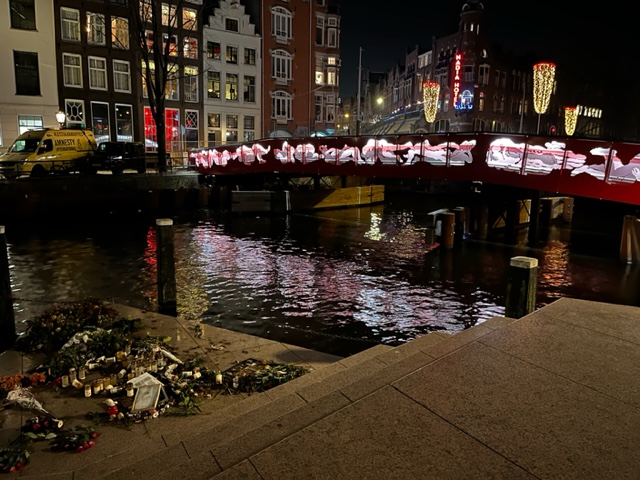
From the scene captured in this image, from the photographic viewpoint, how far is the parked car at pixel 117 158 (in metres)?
33.7

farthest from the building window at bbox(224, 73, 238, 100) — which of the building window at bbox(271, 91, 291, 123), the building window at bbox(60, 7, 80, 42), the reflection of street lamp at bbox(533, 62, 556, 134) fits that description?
the reflection of street lamp at bbox(533, 62, 556, 134)

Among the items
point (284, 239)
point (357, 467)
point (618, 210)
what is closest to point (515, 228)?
point (284, 239)

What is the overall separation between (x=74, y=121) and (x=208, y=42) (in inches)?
650

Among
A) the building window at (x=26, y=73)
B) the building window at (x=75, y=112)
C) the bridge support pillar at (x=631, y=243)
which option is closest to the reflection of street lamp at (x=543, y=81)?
the bridge support pillar at (x=631, y=243)

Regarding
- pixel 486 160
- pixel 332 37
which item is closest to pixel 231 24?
pixel 332 37

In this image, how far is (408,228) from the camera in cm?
3161

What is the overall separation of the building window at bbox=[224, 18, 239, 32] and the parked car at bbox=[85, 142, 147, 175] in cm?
2185

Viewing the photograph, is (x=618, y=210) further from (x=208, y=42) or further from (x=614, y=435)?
(x=614, y=435)

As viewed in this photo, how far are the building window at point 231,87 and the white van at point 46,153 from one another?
68.6 ft

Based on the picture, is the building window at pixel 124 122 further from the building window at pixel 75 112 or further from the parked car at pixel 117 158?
the parked car at pixel 117 158

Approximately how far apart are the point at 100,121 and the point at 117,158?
1120 centimetres

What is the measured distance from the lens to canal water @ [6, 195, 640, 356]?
13.7m

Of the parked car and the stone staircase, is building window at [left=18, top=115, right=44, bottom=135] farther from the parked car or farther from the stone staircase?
the stone staircase

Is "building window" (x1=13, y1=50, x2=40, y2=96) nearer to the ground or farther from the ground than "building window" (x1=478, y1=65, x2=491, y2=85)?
nearer to the ground
